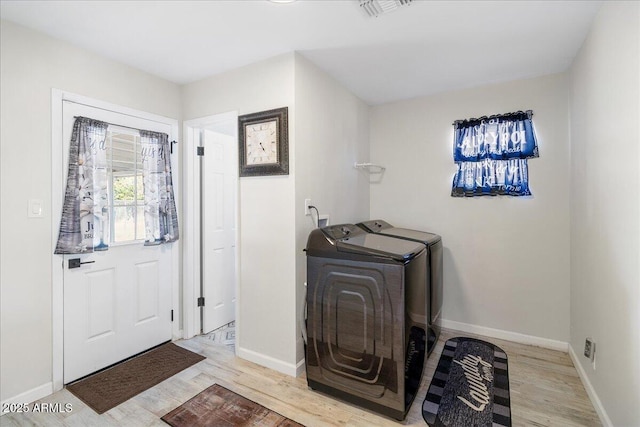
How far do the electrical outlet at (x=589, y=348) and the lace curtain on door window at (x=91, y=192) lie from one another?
3469 mm

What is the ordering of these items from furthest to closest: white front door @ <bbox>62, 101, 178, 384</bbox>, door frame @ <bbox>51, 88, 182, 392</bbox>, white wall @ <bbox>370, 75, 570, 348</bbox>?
1. white wall @ <bbox>370, 75, 570, 348</bbox>
2. white front door @ <bbox>62, 101, 178, 384</bbox>
3. door frame @ <bbox>51, 88, 182, 392</bbox>

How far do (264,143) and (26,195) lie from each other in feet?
5.38

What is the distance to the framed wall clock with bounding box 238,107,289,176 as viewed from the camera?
2330 mm

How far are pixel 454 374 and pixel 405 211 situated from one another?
67.0 inches

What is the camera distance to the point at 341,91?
2.98 meters

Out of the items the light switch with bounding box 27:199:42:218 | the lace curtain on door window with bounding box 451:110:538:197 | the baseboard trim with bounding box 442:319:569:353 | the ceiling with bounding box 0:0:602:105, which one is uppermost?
the ceiling with bounding box 0:0:602:105

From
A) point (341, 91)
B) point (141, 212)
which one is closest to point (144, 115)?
point (141, 212)

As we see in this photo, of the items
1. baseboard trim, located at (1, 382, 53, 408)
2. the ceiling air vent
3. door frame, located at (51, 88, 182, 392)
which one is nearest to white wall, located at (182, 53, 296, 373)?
the ceiling air vent

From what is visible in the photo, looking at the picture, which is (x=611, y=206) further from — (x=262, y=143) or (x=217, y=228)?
(x=217, y=228)

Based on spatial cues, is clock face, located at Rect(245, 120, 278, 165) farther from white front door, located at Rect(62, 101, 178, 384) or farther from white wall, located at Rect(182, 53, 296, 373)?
white front door, located at Rect(62, 101, 178, 384)

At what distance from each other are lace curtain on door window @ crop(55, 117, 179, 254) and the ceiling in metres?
0.66

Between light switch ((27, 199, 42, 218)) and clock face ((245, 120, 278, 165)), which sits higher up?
clock face ((245, 120, 278, 165))

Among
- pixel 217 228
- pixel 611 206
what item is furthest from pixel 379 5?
pixel 217 228

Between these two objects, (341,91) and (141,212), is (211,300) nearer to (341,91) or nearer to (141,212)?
(141,212)
